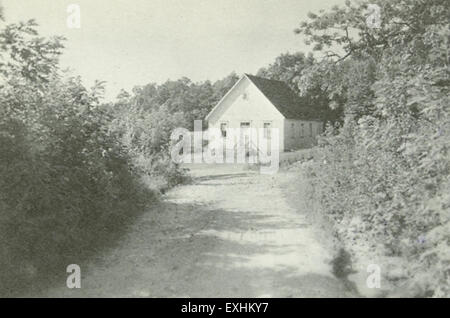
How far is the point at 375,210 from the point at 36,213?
259 inches

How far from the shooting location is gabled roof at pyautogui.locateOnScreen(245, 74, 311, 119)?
33.2m

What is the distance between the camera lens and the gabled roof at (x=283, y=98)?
33188 mm

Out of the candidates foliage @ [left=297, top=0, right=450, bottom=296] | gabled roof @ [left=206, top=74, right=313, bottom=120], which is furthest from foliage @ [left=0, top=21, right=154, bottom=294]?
gabled roof @ [left=206, top=74, right=313, bottom=120]

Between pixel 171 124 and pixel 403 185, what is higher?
pixel 171 124

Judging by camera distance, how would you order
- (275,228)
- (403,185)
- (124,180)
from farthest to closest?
(124,180) → (275,228) → (403,185)

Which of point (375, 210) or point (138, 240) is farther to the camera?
point (138, 240)

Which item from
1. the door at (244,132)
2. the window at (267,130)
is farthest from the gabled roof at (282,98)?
the door at (244,132)

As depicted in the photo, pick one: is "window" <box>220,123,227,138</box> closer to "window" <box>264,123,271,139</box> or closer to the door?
the door

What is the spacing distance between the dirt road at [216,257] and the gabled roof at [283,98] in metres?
20.1

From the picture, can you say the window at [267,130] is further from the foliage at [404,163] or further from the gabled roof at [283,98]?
the foliage at [404,163]

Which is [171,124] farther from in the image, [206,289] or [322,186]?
[206,289]

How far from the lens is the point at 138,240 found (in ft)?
Result: 32.3

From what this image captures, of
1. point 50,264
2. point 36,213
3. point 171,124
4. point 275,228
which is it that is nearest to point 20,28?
point 36,213
